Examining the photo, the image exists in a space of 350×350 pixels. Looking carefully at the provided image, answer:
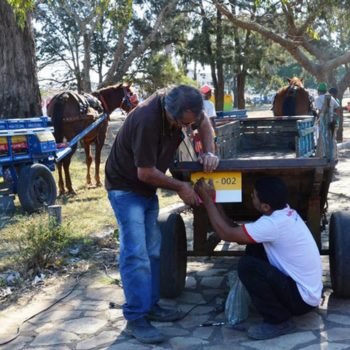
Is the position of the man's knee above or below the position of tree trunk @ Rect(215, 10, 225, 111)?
below

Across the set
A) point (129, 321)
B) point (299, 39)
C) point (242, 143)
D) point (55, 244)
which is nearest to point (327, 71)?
point (299, 39)

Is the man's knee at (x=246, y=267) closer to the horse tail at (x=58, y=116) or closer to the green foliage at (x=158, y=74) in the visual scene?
the horse tail at (x=58, y=116)

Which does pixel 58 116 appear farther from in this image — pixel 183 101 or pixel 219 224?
pixel 183 101

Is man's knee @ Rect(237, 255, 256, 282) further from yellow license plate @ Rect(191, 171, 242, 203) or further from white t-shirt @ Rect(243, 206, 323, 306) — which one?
yellow license plate @ Rect(191, 171, 242, 203)

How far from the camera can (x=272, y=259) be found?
4.39m

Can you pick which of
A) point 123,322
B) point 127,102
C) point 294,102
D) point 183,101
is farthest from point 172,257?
point 294,102

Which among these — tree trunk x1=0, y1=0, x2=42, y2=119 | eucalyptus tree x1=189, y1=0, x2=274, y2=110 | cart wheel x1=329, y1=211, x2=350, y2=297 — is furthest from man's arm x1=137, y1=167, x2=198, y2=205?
eucalyptus tree x1=189, y1=0, x2=274, y2=110

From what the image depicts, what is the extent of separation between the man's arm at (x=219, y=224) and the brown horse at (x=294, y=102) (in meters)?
8.61

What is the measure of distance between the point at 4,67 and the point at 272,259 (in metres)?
7.53

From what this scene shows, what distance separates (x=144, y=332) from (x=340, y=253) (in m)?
1.66

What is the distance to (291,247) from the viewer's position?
427cm

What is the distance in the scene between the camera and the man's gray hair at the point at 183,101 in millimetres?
3936

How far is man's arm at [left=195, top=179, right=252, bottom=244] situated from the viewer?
4.29m

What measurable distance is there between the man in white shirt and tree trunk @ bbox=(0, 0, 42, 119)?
7130 mm
